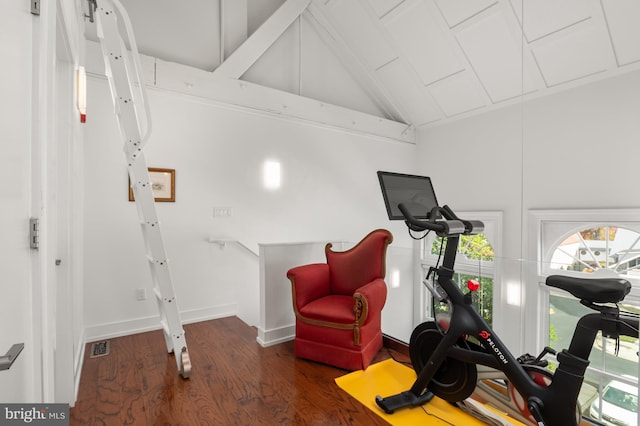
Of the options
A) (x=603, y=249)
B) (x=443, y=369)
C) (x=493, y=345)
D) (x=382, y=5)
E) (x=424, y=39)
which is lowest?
(x=443, y=369)

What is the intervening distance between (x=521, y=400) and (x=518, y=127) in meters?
4.07

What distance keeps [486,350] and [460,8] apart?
12.7 feet

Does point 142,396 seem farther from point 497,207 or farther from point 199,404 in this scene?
point 497,207

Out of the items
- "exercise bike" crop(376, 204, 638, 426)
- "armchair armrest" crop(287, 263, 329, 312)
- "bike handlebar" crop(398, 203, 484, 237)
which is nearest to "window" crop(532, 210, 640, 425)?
"exercise bike" crop(376, 204, 638, 426)

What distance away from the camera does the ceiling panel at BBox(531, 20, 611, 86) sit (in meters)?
3.58

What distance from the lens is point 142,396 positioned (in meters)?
2.06

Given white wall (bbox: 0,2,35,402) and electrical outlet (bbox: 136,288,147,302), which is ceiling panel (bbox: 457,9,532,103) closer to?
white wall (bbox: 0,2,35,402)

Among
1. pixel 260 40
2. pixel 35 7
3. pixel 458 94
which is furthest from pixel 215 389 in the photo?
pixel 458 94

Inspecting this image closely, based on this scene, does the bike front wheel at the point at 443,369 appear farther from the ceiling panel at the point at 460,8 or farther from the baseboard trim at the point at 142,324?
the ceiling panel at the point at 460,8

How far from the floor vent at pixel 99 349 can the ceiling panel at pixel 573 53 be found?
5589 millimetres

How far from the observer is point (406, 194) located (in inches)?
80.4

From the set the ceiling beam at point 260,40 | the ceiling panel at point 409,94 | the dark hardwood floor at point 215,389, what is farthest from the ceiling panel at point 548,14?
the dark hardwood floor at point 215,389

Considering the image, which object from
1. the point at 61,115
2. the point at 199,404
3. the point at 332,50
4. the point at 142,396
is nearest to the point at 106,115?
the point at 61,115

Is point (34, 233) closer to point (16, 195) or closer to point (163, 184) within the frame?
point (16, 195)
